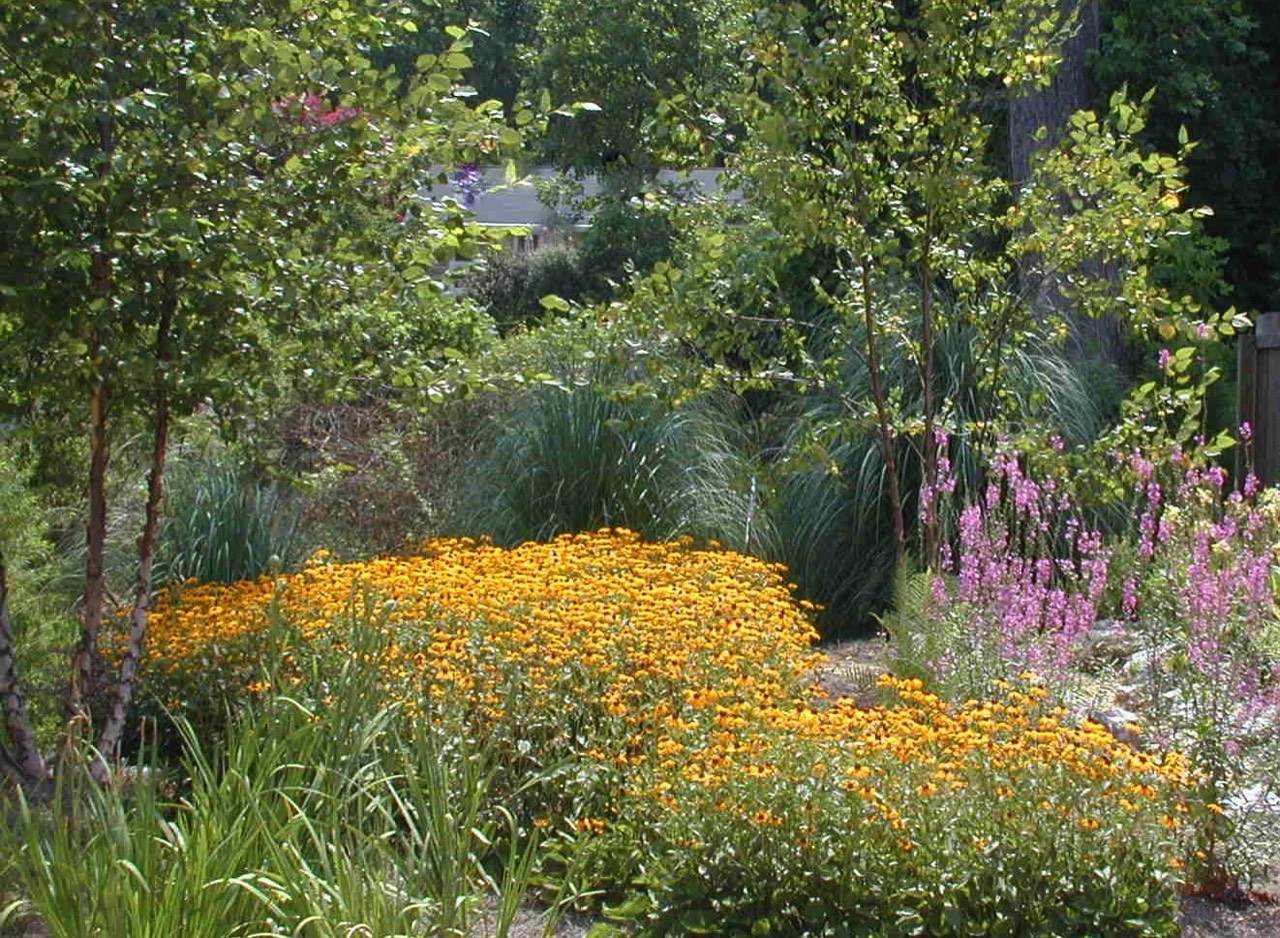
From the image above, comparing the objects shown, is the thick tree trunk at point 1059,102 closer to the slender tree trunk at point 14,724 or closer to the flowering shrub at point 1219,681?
the flowering shrub at point 1219,681

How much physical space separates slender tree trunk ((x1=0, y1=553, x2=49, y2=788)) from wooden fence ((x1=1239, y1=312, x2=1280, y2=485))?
7373mm

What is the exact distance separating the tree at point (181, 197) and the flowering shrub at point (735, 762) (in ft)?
2.79

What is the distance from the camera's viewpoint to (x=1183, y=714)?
5.36 m

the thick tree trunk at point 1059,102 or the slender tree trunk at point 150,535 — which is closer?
the slender tree trunk at point 150,535

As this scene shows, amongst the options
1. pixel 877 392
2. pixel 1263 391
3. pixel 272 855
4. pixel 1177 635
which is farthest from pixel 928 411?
pixel 272 855

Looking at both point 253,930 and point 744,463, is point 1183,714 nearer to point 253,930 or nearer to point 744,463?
point 253,930

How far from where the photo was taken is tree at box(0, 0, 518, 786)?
4.81 m

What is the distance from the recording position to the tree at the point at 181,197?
4809 mm

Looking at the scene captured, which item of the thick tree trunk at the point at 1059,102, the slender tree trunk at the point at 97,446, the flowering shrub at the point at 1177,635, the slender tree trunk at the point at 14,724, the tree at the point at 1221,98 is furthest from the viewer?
the tree at the point at 1221,98

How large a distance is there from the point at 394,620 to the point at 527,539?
10.9 ft

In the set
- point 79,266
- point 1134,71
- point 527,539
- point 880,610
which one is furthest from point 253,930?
point 1134,71

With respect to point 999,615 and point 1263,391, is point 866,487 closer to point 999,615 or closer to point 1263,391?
point 1263,391

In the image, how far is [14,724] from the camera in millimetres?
5219

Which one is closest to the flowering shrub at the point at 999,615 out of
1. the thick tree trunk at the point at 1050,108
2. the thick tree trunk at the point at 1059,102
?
the thick tree trunk at the point at 1059,102
